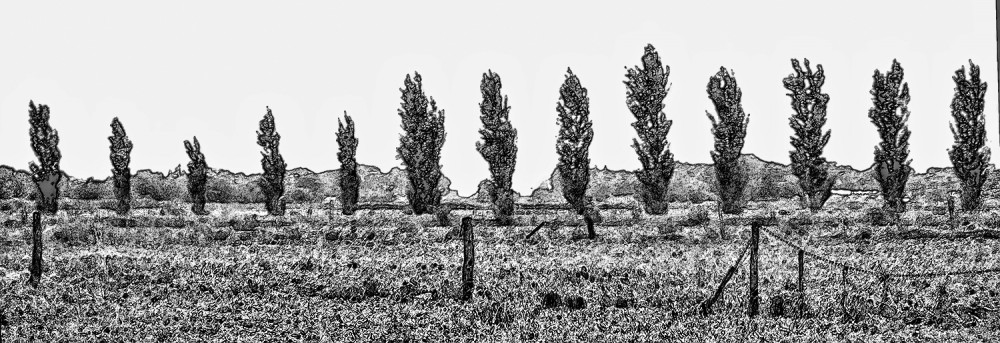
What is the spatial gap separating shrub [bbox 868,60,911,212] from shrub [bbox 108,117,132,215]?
125 ft

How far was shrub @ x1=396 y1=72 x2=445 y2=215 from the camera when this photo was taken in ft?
163

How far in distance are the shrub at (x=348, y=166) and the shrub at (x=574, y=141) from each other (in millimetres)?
12469

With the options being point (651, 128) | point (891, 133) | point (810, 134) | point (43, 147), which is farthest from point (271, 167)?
point (891, 133)

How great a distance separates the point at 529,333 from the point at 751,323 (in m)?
2.70

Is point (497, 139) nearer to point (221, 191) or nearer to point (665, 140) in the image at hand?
point (665, 140)

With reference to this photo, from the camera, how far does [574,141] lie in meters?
48.0

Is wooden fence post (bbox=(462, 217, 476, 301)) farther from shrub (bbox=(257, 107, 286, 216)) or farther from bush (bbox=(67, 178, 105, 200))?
bush (bbox=(67, 178, 105, 200))

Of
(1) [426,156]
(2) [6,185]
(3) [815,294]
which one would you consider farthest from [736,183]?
(2) [6,185]

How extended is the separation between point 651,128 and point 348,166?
707 inches

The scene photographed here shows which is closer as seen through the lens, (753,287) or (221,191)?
(753,287)

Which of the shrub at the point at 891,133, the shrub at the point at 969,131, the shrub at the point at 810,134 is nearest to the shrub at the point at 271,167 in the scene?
the shrub at the point at 810,134

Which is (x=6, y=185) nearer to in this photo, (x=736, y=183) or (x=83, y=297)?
(x=736, y=183)

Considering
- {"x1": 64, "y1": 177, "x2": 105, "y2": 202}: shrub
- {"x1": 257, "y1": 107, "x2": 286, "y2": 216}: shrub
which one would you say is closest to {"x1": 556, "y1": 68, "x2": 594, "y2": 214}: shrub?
{"x1": 257, "y1": 107, "x2": 286, "y2": 216}: shrub

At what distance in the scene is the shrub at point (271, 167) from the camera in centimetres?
5497
